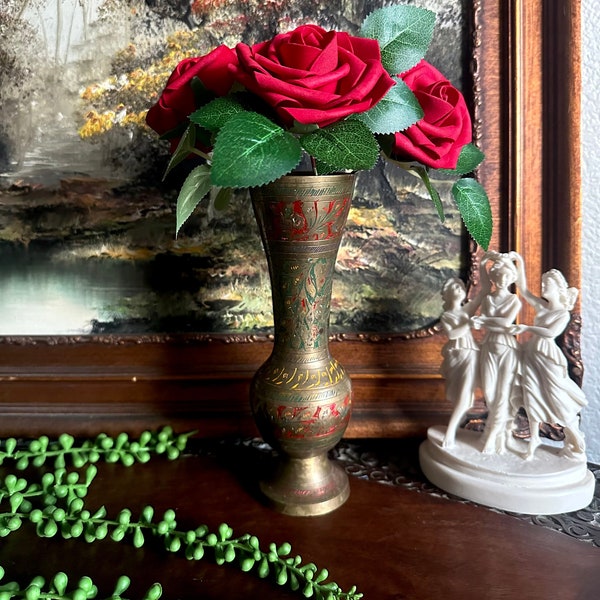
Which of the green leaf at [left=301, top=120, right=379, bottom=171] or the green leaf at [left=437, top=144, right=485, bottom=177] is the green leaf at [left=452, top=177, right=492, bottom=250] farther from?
the green leaf at [left=301, top=120, right=379, bottom=171]

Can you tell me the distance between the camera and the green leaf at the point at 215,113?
18.2 inches

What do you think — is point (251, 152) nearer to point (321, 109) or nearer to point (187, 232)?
point (321, 109)

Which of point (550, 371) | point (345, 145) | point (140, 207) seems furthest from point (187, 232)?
point (550, 371)

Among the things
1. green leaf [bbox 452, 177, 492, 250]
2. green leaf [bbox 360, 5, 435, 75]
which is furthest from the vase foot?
green leaf [bbox 360, 5, 435, 75]

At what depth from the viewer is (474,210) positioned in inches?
21.5

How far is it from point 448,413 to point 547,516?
0.17 m

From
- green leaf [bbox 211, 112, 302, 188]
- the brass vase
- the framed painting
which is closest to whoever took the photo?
green leaf [bbox 211, 112, 302, 188]

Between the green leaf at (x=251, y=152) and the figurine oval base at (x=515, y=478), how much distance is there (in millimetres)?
352

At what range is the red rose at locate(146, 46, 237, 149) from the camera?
1.61ft

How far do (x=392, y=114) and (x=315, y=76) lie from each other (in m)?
0.08

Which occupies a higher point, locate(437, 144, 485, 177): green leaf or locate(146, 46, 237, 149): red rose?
locate(146, 46, 237, 149): red rose

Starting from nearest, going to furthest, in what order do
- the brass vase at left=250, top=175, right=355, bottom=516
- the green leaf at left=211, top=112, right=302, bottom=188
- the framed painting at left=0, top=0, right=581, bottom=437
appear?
the green leaf at left=211, top=112, right=302, bottom=188 < the brass vase at left=250, top=175, right=355, bottom=516 < the framed painting at left=0, top=0, right=581, bottom=437

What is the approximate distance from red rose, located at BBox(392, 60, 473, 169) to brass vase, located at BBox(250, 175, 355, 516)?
0.22 feet

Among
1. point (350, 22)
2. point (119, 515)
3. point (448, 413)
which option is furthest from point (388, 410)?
point (350, 22)
